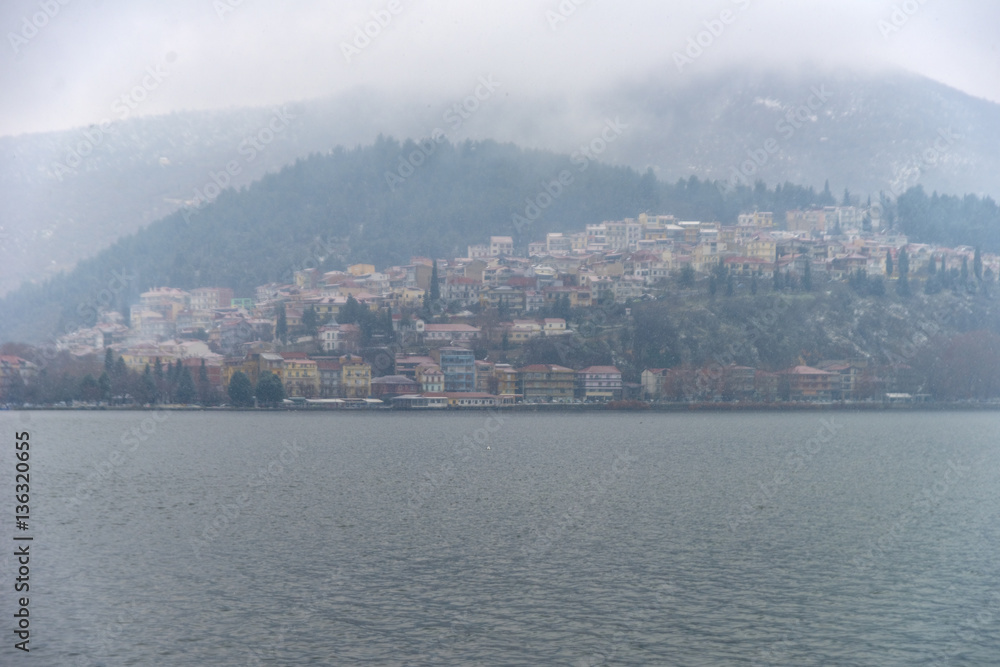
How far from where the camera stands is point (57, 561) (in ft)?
78.2

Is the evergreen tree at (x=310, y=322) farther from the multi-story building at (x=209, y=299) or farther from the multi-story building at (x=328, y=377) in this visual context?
the multi-story building at (x=209, y=299)

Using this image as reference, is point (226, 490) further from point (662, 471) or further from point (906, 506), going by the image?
point (906, 506)

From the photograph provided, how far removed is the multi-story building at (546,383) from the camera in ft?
350

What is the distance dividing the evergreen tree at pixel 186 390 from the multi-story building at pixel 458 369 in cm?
2690

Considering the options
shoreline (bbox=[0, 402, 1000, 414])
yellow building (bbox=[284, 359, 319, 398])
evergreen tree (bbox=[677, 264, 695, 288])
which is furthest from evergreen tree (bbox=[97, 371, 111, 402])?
evergreen tree (bbox=[677, 264, 695, 288])

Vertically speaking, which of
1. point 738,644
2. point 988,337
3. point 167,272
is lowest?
point 738,644

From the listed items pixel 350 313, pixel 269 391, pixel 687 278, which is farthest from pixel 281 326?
pixel 687 278

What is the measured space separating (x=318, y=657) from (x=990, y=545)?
18697mm

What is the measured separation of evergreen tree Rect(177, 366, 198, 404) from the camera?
339ft

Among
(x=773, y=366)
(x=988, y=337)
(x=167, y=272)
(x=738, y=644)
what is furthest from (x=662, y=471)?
(x=167, y=272)

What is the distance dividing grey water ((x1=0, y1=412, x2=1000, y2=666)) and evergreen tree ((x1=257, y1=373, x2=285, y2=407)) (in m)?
49.6

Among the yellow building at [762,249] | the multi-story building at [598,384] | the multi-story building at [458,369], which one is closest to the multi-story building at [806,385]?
the multi-story building at [598,384]

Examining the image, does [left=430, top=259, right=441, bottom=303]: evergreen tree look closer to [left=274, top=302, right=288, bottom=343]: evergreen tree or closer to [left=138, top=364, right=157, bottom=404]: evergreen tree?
[left=274, top=302, right=288, bottom=343]: evergreen tree

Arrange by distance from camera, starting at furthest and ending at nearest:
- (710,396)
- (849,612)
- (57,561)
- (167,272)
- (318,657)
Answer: (167,272) → (710,396) → (57,561) → (849,612) → (318,657)
